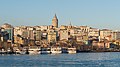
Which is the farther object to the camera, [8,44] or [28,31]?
[28,31]

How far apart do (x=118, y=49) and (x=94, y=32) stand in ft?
95.3

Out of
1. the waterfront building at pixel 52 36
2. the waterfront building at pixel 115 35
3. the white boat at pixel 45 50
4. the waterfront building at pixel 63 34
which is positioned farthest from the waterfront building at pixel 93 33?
the white boat at pixel 45 50

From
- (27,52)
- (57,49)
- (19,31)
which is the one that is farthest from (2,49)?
(19,31)

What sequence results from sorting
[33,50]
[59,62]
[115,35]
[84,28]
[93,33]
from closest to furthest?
[59,62], [33,50], [115,35], [93,33], [84,28]

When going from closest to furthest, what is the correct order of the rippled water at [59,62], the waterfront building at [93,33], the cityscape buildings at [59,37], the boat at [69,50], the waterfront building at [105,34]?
the rippled water at [59,62]
the boat at [69,50]
the cityscape buildings at [59,37]
the waterfront building at [105,34]
the waterfront building at [93,33]

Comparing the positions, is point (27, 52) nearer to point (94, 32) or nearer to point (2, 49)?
point (2, 49)

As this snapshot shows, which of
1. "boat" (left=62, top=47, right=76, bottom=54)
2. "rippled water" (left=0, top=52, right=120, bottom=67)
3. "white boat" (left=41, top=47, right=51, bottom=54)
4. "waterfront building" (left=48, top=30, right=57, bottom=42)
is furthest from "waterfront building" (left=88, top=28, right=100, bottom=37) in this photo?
"rippled water" (left=0, top=52, right=120, bottom=67)

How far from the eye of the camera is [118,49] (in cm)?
9950

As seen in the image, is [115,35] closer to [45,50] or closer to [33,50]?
[45,50]

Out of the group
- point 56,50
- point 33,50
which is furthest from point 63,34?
point 33,50

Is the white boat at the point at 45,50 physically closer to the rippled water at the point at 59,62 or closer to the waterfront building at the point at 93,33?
Result: the rippled water at the point at 59,62

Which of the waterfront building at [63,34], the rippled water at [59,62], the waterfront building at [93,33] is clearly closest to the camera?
the rippled water at [59,62]

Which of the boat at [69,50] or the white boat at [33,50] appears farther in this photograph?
the boat at [69,50]

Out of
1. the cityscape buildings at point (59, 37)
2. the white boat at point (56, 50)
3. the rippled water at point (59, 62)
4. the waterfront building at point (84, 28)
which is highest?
the waterfront building at point (84, 28)
